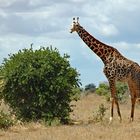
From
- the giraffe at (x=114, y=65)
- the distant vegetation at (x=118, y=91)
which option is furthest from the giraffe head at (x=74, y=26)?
the distant vegetation at (x=118, y=91)

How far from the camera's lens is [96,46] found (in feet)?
61.3

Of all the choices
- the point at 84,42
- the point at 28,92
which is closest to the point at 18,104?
the point at 28,92

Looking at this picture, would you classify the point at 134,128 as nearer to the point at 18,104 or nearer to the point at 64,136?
the point at 64,136

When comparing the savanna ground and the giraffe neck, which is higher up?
the giraffe neck

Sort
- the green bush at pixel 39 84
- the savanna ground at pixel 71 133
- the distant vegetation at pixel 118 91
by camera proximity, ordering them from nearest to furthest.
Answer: the savanna ground at pixel 71 133
the green bush at pixel 39 84
the distant vegetation at pixel 118 91

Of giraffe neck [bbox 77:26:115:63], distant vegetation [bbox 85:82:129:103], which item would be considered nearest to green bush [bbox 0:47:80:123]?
giraffe neck [bbox 77:26:115:63]

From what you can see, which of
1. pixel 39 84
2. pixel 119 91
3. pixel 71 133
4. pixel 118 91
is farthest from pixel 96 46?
pixel 119 91

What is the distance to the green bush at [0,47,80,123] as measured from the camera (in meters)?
18.1

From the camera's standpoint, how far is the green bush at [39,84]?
18.1 metres

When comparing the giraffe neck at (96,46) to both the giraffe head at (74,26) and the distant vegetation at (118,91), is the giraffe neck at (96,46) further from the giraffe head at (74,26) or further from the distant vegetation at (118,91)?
the distant vegetation at (118,91)

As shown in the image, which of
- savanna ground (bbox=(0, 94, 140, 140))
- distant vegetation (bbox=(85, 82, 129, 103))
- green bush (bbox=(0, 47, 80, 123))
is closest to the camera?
savanna ground (bbox=(0, 94, 140, 140))

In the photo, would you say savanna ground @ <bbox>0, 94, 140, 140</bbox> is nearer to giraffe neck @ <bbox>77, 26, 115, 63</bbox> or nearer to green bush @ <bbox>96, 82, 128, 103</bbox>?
giraffe neck @ <bbox>77, 26, 115, 63</bbox>

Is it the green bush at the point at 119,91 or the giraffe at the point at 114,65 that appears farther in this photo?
the green bush at the point at 119,91

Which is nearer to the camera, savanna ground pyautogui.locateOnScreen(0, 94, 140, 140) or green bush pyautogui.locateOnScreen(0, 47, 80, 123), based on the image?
savanna ground pyautogui.locateOnScreen(0, 94, 140, 140)
